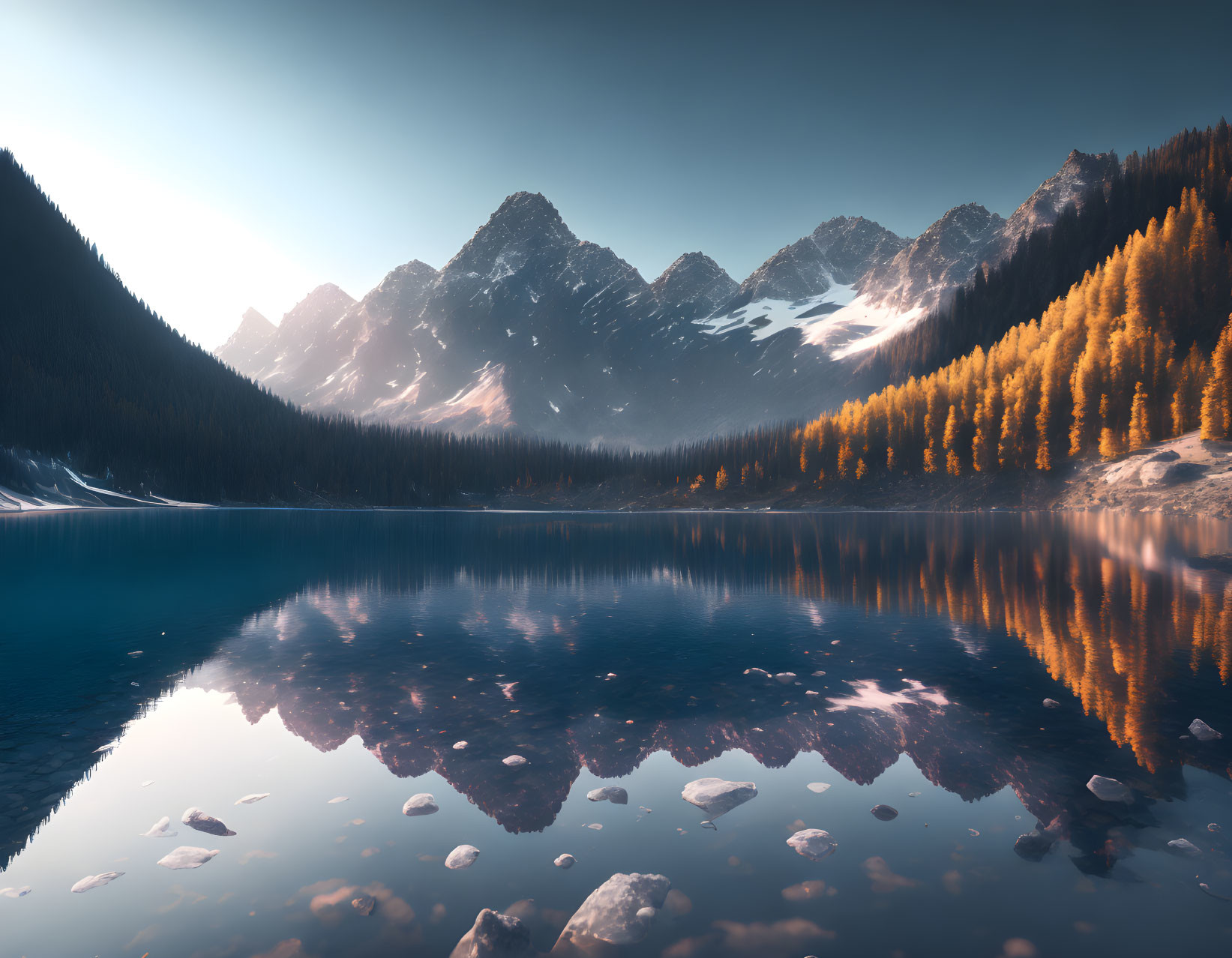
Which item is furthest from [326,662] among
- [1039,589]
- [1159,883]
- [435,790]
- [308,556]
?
[308,556]

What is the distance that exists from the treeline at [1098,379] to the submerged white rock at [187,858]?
13816cm

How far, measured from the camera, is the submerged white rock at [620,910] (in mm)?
6547

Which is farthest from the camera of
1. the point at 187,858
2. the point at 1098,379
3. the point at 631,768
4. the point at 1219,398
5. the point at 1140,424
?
the point at 1098,379

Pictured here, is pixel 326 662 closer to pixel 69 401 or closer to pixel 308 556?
pixel 308 556

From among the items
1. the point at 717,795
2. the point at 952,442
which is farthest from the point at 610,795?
the point at 952,442

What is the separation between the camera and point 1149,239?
137 m

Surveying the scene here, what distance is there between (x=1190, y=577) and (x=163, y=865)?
45.3 meters

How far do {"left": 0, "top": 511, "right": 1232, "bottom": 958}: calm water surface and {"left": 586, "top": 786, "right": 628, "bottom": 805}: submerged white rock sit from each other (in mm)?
196

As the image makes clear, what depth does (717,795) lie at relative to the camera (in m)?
10.1

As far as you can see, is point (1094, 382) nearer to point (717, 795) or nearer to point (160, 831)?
point (717, 795)

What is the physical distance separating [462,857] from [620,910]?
2.58m

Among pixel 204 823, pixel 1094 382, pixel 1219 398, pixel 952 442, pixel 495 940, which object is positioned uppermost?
pixel 1094 382

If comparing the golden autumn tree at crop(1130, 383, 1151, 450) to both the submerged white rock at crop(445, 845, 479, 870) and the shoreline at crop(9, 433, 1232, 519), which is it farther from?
the submerged white rock at crop(445, 845, 479, 870)

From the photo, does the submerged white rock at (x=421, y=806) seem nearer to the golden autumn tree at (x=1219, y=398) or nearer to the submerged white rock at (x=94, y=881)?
the submerged white rock at (x=94, y=881)
